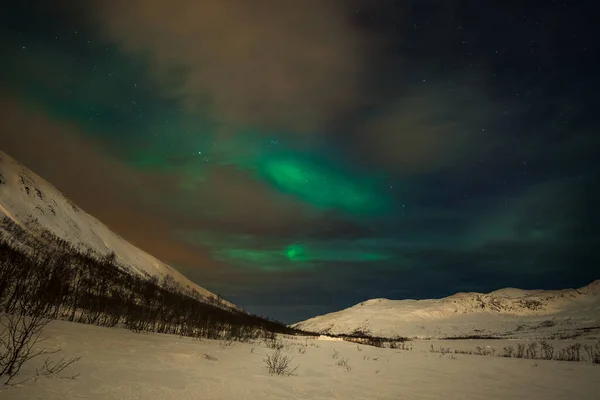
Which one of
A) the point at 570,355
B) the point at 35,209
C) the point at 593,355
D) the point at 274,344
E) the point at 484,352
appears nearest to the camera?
the point at 274,344

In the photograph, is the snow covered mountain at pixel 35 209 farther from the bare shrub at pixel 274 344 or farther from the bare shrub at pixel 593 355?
the bare shrub at pixel 593 355

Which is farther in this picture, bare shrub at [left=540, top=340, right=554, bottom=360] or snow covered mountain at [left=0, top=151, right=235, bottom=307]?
snow covered mountain at [left=0, top=151, right=235, bottom=307]

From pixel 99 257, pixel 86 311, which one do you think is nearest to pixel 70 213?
pixel 99 257

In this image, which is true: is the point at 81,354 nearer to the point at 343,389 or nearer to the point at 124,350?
the point at 124,350

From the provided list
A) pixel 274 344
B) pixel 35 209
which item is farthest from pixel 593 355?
pixel 35 209

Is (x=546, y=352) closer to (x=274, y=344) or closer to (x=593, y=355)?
(x=593, y=355)

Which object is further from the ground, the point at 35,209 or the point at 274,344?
the point at 35,209

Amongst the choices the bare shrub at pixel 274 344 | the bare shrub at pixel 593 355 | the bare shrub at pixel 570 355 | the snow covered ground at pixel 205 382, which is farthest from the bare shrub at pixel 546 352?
the bare shrub at pixel 274 344

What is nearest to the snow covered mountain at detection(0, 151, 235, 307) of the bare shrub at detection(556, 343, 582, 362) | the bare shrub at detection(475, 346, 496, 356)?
the bare shrub at detection(475, 346, 496, 356)

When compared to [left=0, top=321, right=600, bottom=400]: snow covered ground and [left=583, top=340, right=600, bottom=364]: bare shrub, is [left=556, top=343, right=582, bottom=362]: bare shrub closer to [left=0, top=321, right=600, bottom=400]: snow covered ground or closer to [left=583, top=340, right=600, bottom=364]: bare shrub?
[left=583, top=340, right=600, bottom=364]: bare shrub

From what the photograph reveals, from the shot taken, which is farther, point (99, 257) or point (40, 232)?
point (99, 257)

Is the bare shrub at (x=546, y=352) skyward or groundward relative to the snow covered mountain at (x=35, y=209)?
groundward

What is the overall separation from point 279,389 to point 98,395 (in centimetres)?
389

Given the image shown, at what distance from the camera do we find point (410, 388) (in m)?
9.88
